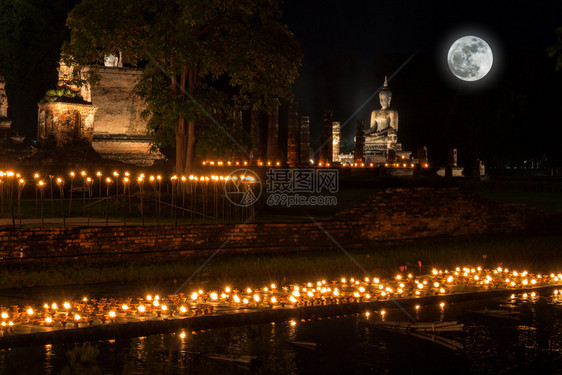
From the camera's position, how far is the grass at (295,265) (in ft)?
41.4

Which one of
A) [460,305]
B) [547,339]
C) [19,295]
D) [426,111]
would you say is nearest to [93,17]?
[19,295]

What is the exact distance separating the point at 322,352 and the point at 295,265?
20.2 feet

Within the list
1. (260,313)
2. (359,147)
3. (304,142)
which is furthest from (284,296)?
(304,142)

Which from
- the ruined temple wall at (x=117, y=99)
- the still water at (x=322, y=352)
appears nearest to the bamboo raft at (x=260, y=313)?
the still water at (x=322, y=352)

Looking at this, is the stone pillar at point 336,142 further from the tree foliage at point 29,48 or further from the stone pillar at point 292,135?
the tree foliage at point 29,48

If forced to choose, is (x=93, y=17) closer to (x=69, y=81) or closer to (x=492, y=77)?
(x=69, y=81)

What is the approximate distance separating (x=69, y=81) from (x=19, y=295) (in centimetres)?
1442

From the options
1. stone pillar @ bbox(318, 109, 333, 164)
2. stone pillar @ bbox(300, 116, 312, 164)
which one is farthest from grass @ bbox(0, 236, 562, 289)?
stone pillar @ bbox(300, 116, 312, 164)

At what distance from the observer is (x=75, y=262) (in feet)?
44.0

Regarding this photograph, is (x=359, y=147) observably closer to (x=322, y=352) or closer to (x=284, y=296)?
(x=284, y=296)

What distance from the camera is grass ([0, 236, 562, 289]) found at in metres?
12.6

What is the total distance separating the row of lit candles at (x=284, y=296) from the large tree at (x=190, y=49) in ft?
29.9

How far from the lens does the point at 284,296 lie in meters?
11.4

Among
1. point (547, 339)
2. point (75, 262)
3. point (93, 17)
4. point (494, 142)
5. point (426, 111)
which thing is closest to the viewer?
point (547, 339)
